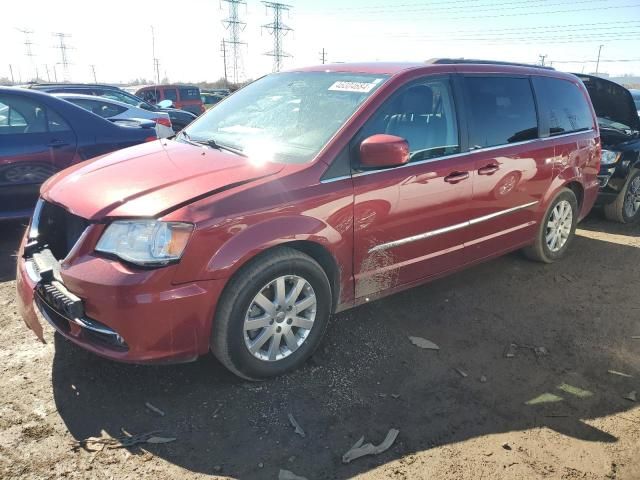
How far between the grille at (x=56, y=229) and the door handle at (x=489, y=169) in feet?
9.22

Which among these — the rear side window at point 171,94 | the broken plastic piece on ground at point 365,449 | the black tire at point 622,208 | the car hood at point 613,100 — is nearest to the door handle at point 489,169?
the broken plastic piece on ground at point 365,449

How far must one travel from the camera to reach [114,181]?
2941 mm

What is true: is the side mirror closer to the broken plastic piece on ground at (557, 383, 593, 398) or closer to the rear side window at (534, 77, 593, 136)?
the broken plastic piece on ground at (557, 383, 593, 398)

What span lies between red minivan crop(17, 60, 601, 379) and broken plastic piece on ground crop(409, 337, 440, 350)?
1.19 ft

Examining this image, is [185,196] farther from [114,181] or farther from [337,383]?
[337,383]

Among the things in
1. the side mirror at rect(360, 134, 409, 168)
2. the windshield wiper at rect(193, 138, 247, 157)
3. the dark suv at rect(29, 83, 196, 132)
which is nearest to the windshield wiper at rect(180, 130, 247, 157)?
the windshield wiper at rect(193, 138, 247, 157)

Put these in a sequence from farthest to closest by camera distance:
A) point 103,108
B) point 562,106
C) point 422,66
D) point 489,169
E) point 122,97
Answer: point 122,97, point 103,108, point 562,106, point 489,169, point 422,66

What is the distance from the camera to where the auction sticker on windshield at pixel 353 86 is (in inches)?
133

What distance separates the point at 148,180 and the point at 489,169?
98.7 inches

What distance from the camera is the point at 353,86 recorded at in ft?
11.4

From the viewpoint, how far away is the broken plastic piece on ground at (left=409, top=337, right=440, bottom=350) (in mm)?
3484

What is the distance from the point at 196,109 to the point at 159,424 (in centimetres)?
2024

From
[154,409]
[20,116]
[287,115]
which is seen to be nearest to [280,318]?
[154,409]

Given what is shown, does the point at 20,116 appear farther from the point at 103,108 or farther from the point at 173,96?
the point at 173,96
